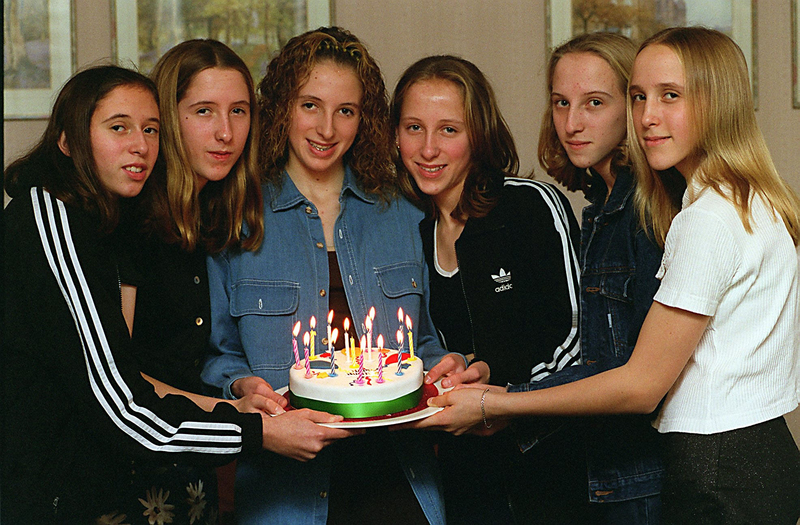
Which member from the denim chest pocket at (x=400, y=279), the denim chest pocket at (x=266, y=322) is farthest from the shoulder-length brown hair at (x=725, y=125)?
the denim chest pocket at (x=266, y=322)

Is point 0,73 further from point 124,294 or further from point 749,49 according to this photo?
point 749,49

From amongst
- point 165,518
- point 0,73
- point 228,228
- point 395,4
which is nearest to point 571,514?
point 165,518

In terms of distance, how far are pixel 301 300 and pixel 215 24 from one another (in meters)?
2.41

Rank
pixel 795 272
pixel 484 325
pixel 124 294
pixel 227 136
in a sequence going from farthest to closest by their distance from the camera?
pixel 484 325
pixel 227 136
pixel 124 294
pixel 795 272

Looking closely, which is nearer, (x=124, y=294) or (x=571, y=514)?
(x=124, y=294)

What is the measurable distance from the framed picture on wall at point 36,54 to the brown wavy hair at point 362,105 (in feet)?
6.83

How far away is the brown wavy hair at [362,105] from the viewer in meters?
2.32

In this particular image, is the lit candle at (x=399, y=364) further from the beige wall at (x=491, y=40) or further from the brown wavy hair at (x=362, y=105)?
the beige wall at (x=491, y=40)

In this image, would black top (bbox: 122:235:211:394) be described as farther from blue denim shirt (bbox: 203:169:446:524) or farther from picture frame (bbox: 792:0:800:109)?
picture frame (bbox: 792:0:800:109)

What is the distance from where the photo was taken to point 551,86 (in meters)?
2.42

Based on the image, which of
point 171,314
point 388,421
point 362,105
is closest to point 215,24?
point 362,105

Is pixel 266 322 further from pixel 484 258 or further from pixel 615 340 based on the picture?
pixel 615 340

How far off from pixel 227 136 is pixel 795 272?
155cm

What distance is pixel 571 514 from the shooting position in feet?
7.42
